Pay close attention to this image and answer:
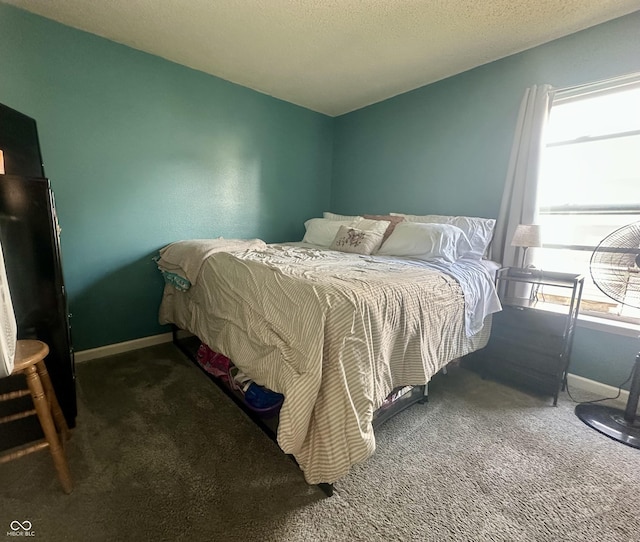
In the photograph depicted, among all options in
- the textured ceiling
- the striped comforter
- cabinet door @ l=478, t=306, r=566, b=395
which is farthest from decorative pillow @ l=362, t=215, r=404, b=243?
the textured ceiling

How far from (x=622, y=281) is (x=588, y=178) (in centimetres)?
94

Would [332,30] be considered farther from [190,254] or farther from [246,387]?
[246,387]

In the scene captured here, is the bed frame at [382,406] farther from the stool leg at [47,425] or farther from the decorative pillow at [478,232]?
the decorative pillow at [478,232]

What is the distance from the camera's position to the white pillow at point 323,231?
9.86 feet

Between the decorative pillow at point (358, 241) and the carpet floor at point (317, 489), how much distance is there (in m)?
1.23

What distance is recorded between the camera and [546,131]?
7.30 feet

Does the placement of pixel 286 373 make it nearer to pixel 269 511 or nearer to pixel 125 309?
pixel 269 511

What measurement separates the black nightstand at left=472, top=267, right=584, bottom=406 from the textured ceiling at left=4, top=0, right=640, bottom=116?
1621 millimetres

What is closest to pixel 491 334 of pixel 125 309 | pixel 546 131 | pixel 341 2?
pixel 546 131

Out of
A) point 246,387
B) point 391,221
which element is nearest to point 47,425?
point 246,387

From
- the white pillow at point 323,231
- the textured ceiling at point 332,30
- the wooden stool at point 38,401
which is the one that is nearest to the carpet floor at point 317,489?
the wooden stool at point 38,401

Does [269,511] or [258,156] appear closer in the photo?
[269,511]

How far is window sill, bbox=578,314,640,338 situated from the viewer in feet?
6.35

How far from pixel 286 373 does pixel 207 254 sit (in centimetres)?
115
